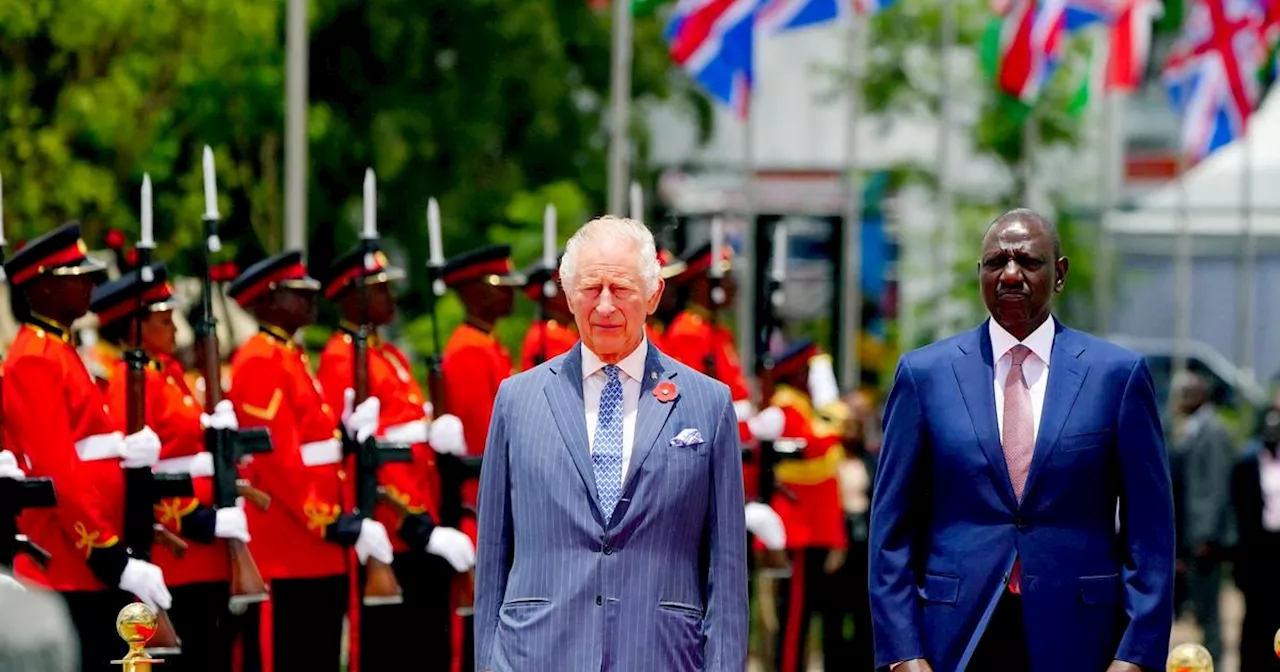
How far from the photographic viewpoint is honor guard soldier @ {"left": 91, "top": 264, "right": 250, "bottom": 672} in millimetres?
8633

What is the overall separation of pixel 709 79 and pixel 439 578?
10761mm

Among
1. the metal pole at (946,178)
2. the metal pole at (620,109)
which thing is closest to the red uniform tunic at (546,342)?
the metal pole at (620,109)

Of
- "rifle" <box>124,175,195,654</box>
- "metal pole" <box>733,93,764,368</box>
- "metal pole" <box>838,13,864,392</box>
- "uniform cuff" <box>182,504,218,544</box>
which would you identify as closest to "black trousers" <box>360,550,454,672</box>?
"uniform cuff" <box>182,504,218,544</box>

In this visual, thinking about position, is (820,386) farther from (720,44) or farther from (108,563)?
(108,563)

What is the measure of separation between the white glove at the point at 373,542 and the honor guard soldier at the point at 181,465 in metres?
0.52

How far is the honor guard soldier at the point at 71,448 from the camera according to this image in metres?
8.00

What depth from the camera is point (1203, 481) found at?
1541cm

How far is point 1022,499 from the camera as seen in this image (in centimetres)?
604

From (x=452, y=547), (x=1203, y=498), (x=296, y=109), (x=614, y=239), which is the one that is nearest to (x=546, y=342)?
(x=452, y=547)

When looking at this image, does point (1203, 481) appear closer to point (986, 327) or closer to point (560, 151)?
point (986, 327)

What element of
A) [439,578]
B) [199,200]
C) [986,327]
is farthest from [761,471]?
[199,200]

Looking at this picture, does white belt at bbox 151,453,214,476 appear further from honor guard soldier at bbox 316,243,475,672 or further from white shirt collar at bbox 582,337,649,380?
white shirt collar at bbox 582,337,649,380

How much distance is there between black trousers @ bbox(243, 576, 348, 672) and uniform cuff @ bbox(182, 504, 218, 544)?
61 centimetres

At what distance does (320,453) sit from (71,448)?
1.33m
